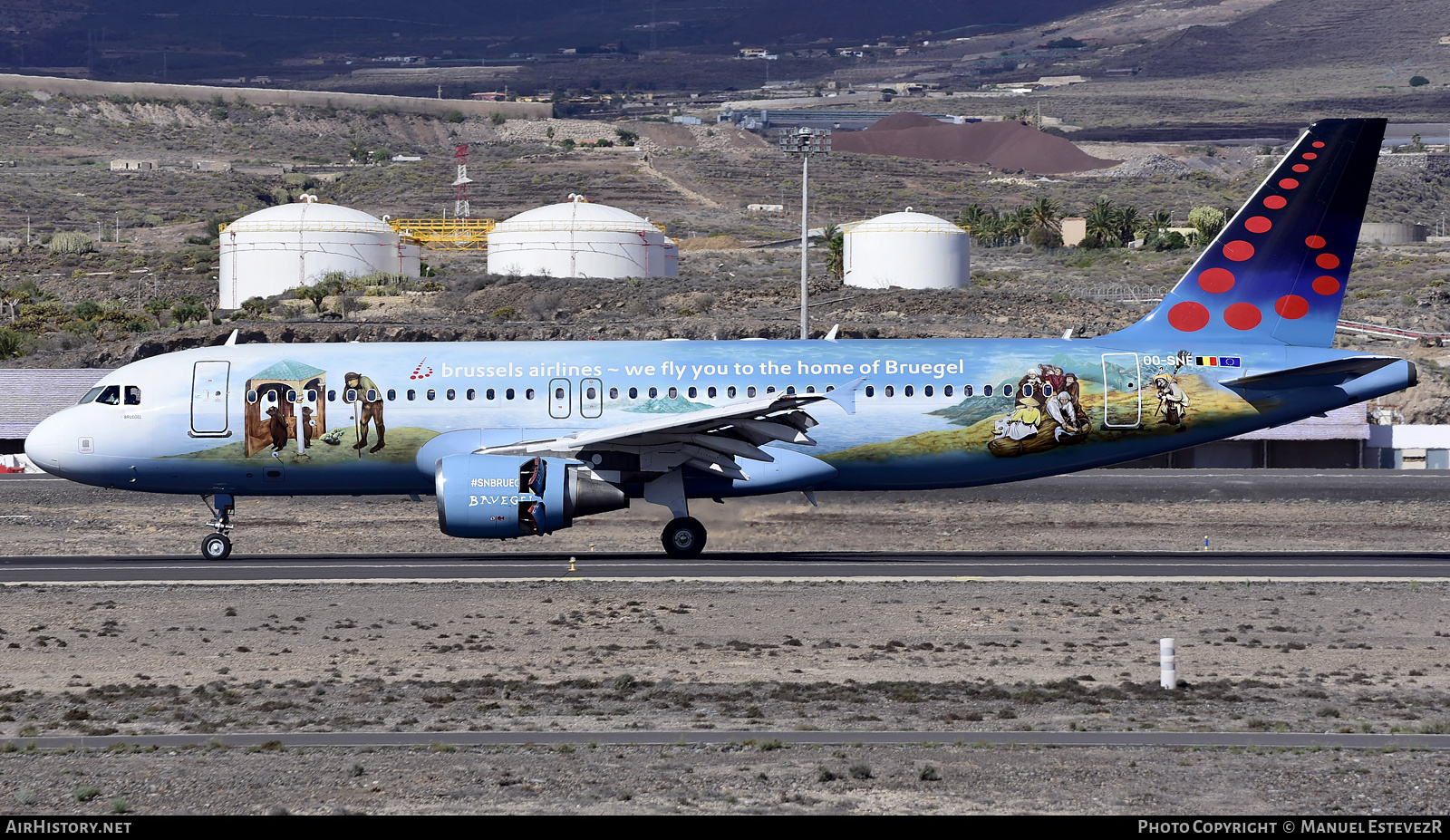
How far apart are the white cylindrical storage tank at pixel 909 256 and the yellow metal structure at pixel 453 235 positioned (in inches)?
1593

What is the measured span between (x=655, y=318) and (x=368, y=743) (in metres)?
69.3

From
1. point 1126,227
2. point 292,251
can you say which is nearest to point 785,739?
point 292,251

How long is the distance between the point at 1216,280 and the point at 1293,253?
5.39ft

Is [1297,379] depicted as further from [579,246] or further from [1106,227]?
[1106,227]

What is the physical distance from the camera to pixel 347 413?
32.1m

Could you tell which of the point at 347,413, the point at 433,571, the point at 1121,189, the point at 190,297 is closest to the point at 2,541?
the point at 347,413

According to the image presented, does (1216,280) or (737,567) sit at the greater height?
(1216,280)

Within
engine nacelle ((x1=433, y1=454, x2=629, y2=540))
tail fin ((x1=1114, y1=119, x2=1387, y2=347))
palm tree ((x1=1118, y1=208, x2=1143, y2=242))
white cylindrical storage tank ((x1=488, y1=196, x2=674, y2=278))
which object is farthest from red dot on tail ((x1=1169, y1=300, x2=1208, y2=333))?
palm tree ((x1=1118, y1=208, x2=1143, y2=242))

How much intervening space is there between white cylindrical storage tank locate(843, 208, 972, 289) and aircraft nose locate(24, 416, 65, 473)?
74838 mm

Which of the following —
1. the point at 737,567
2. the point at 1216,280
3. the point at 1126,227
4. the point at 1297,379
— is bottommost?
the point at 737,567

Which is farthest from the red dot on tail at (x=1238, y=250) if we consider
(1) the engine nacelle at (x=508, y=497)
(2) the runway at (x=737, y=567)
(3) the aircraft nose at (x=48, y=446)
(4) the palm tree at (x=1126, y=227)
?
(4) the palm tree at (x=1126, y=227)

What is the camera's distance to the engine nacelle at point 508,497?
2972cm

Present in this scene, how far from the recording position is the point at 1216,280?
33.1 metres
